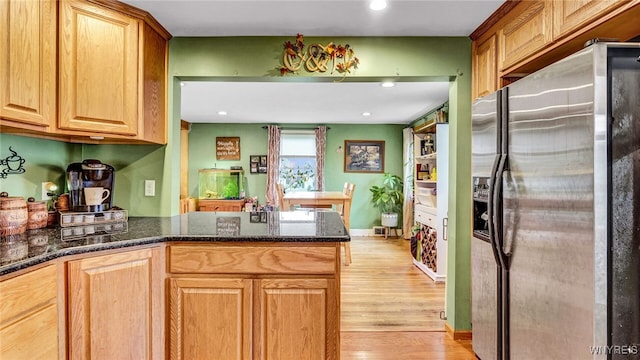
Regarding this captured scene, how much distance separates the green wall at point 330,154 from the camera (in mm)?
6629

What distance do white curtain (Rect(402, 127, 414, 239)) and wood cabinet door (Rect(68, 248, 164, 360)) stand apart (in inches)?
199

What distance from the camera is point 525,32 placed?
186 centimetres

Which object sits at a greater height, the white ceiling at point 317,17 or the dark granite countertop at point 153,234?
the white ceiling at point 317,17

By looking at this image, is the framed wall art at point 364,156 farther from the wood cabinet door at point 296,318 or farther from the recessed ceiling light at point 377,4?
the wood cabinet door at point 296,318

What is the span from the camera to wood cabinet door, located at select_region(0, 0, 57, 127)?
148 centimetres

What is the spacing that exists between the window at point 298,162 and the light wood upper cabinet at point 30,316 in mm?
5336

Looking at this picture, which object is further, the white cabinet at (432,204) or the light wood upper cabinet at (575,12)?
the white cabinet at (432,204)

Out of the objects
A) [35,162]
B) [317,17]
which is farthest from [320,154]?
[35,162]

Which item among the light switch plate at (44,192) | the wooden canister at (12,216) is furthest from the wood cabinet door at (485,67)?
the light switch plate at (44,192)

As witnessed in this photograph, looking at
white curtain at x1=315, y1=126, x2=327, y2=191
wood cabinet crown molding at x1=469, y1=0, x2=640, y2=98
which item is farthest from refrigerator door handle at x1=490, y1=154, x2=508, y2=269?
white curtain at x1=315, y1=126, x2=327, y2=191

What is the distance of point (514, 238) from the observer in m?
1.49

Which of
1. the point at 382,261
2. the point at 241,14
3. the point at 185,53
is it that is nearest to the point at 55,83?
the point at 185,53

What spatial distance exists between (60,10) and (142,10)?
0.42 meters

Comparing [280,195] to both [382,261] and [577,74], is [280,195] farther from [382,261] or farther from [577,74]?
[577,74]
